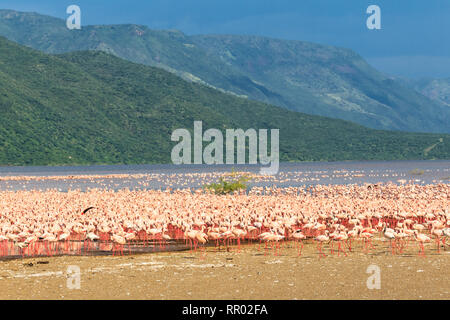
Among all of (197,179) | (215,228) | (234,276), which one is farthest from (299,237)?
(197,179)

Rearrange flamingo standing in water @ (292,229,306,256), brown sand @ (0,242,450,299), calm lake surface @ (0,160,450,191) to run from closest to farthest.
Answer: brown sand @ (0,242,450,299) < flamingo standing in water @ (292,229,306,256) < calm lake surface @ (0,160,450,191)

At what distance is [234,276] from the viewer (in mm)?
17938

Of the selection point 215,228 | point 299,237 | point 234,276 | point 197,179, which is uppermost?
point 197,179

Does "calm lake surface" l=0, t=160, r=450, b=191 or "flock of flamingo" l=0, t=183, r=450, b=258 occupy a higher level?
"calm lake surface" l=0, t=160, r=450, b=191

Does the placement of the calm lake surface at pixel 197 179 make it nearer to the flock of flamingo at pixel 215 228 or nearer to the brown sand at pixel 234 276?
the flock of flamingo at pixel 215 228

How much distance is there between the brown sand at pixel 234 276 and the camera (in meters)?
15.6

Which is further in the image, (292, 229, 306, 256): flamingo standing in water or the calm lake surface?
the calm lake surface

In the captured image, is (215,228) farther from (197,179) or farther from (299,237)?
A: (197,179)

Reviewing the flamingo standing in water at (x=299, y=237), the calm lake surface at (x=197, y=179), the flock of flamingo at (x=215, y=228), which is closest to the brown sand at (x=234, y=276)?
the flamingo standing in water at (x=299, y=237)

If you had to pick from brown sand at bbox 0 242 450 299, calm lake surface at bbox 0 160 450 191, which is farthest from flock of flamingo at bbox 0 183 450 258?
calm lake surface at bbox 0 160 450 191

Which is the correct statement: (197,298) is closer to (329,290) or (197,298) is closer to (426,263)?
(329,290)

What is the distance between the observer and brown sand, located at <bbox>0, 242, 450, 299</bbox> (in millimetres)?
15641

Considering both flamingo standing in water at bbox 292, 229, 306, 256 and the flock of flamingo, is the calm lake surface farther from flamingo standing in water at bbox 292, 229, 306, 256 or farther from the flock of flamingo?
flamingo standing in water at bbox 292, 229, 306, 256
